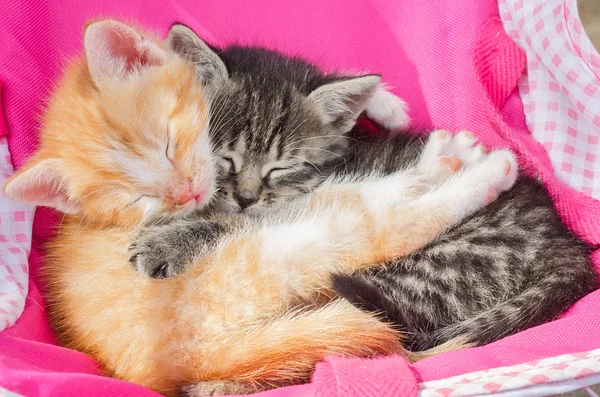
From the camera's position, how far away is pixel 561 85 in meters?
1.41

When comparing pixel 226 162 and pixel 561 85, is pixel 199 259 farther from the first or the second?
pixel 561 85

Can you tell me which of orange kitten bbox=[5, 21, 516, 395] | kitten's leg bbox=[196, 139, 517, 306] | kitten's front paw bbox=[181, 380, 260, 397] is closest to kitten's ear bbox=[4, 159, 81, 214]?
orange kitten bbox=[5, 21, 516, 395]

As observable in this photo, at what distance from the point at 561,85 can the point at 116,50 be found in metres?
1.10

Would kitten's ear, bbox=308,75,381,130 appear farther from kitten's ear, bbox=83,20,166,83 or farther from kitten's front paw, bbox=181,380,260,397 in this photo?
kitten's front paw, bbox=181,380,260,397

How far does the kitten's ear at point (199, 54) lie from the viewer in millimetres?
1239

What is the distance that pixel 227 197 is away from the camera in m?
1.29

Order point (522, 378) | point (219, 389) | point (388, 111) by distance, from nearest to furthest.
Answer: point (522, 378) → point (219, 389) → point (388, 111)

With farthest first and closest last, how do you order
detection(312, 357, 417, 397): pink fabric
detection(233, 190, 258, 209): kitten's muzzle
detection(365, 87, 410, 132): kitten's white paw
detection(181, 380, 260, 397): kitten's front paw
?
detection(365, 87, 410, 132): kitten's white paw → detection(233, 190, 258, 209): kitten's muzzle → detection(181, 380, 260, 397): kitten's front paw → detection(312, 357, 417, 397): pink fabric

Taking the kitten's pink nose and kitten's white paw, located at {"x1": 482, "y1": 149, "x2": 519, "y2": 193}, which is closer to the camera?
the kitten's pink nose

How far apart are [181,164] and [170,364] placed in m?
0.42

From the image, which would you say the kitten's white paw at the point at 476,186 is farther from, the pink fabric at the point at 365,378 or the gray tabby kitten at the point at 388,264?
the pink fabric at the point at 365,378

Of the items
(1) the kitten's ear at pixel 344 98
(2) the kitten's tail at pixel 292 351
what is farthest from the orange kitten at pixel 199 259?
(1) the kitten's ear at pixel 344 98

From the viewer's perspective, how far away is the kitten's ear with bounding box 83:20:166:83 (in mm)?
1114

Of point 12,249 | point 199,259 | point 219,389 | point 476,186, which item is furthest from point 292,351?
point 12,249
